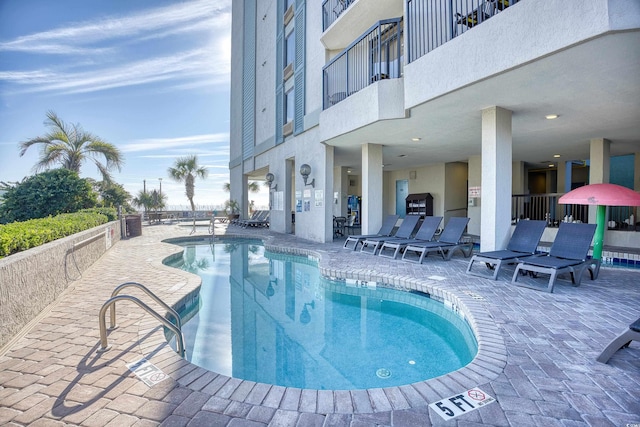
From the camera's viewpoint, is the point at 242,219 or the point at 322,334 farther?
the point at 242,219

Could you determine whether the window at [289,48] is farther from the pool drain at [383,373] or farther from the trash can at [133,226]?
the pool drain at [383,373]

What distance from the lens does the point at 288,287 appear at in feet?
22.1

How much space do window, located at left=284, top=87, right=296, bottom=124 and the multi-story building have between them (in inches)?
4.1

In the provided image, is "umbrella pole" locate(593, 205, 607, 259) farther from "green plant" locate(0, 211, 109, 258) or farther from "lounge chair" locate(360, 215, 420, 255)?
"green plant" locate(0, 211, 109, 258)

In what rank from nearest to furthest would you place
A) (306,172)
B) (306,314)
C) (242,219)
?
1. (306,314)
2. (306,172)
3. (242,219)

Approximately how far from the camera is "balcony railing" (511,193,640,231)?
1028 cm

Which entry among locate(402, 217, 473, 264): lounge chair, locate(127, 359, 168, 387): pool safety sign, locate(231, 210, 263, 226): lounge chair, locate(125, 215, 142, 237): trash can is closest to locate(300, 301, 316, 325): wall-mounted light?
locate(127, 359, 168, 387): pool safety sign

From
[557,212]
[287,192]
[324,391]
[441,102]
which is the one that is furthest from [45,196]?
[557,212]

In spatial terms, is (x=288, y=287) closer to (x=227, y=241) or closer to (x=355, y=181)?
(x=227, y=241)

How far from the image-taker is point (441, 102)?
6.29 metres

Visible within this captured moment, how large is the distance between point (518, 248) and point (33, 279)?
7749 mm

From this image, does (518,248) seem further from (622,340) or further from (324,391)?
(324,391)

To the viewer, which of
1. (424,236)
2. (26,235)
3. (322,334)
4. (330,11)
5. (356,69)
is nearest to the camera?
(322,334)

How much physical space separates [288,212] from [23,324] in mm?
11351
